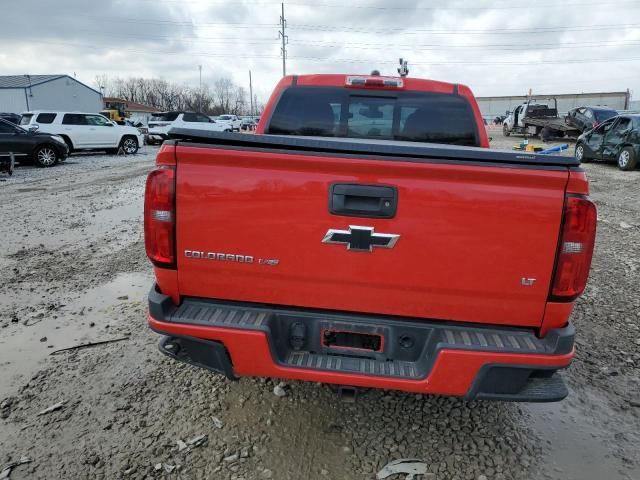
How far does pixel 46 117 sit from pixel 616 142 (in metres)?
21.1

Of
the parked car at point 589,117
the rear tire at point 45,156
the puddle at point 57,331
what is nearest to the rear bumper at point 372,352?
the puddle at point 57,331

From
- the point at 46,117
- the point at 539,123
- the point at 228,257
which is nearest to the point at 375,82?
the point at 228,257

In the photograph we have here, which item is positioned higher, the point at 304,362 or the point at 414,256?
the point at 414,256

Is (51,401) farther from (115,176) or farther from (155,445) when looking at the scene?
(115,176)

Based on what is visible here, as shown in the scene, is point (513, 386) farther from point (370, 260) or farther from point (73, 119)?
point (73, 119)

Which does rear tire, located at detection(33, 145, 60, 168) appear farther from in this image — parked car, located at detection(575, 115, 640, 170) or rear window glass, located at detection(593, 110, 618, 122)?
rear window glass, located at detection(593, 110, 618, 122)

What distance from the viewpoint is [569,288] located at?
6.95ft

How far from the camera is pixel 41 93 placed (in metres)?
56.8

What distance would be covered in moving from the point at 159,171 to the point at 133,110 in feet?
288

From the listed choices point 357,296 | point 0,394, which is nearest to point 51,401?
point 0,394

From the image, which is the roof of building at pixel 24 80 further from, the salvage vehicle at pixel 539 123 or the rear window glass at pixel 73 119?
the salvage vehicle at pixel 539 123

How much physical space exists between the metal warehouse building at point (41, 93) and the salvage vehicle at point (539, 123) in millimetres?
53849

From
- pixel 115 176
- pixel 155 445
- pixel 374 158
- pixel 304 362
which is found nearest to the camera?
pixel 374 158

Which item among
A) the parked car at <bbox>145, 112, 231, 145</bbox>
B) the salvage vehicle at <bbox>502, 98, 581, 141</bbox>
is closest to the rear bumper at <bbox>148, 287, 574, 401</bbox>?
the parked car at <bbox>145, 112, 231, 145</bbox>
